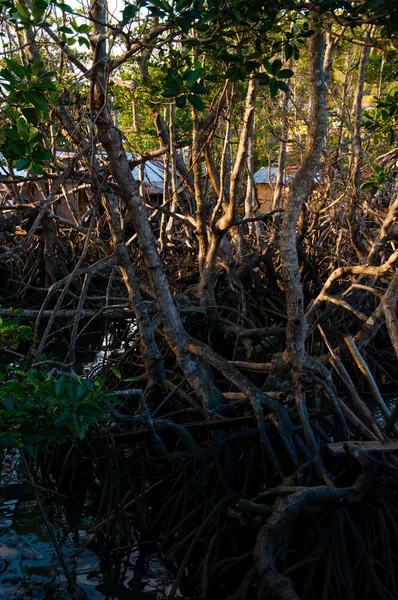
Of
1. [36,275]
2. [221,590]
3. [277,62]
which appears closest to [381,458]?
[221,590]

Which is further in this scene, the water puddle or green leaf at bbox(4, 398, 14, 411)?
the water puddle

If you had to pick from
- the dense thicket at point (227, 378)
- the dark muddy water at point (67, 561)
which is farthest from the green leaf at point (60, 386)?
the dark muddy water at point (67, 561)

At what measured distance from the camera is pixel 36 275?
994 centimetres

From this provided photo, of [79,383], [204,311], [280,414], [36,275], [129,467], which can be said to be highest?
[36,275]

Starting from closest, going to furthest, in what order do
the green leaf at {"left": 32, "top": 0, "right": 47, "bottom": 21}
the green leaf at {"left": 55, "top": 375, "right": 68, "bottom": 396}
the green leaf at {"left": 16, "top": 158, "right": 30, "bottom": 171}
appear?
the green leaf at {"left": 55, "top": 375, "right": 68, "bottom": 396} < the green leaf at {"left": 16, "top": 158, "right": 30, "bottom": 171} < the green leaf at {"left": 32, "top": 0, "right": 47, "bottom": 21}

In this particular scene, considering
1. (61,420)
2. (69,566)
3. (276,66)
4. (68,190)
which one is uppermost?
(68,190)

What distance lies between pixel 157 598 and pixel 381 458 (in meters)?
1.40

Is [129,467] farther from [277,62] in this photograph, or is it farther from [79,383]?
[277,62]

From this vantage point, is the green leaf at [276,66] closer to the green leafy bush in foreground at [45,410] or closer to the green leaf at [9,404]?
the green leafy bush in foreground at [45,410]

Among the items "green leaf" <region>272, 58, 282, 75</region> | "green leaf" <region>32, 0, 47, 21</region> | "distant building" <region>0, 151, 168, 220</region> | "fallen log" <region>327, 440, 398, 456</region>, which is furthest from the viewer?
"distant building" <region>0, 151, 168, 220</region>

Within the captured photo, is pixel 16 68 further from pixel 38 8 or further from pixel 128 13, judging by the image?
pixel 128 13

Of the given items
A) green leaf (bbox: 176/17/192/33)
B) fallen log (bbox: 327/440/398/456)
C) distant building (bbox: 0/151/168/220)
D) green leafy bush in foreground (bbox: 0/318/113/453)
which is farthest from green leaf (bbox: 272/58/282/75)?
fallen log (bbox: 327/440/398/456)

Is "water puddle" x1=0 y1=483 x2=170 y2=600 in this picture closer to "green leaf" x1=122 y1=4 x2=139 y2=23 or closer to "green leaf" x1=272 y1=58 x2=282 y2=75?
"green leaf" x1=272 y1=58 x2=282 y2=75

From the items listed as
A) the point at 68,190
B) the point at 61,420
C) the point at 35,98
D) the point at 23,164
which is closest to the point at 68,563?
the point at 61,420
